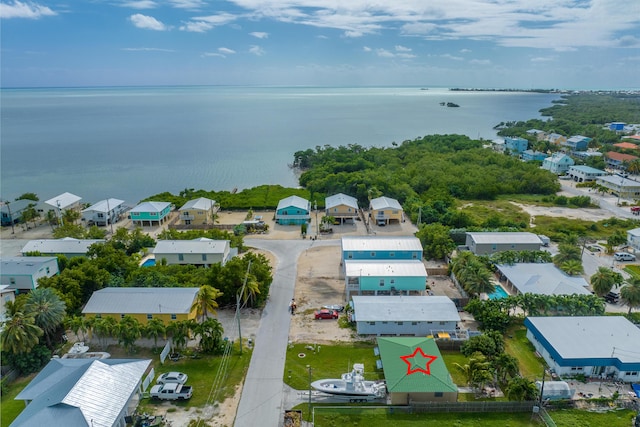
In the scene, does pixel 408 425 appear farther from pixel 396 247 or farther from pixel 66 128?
pixel 66 128

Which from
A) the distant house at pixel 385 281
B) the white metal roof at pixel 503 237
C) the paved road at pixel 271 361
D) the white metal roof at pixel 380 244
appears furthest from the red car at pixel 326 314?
the white metal roof at pixel 503 237

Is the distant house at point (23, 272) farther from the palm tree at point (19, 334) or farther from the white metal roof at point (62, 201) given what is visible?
the white metal roof at point (62, 201)

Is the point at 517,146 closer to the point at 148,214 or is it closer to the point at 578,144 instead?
the point at 578,144

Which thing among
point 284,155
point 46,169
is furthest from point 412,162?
point 46,169

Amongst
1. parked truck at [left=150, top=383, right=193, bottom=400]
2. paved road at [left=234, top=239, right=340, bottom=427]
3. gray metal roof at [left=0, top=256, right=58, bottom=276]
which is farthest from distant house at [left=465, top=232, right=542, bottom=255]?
gray metal roof at [left=0, top=256, right=58, bottom=276]

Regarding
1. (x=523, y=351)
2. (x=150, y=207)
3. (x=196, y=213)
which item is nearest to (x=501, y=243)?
(x=523, y=351)
